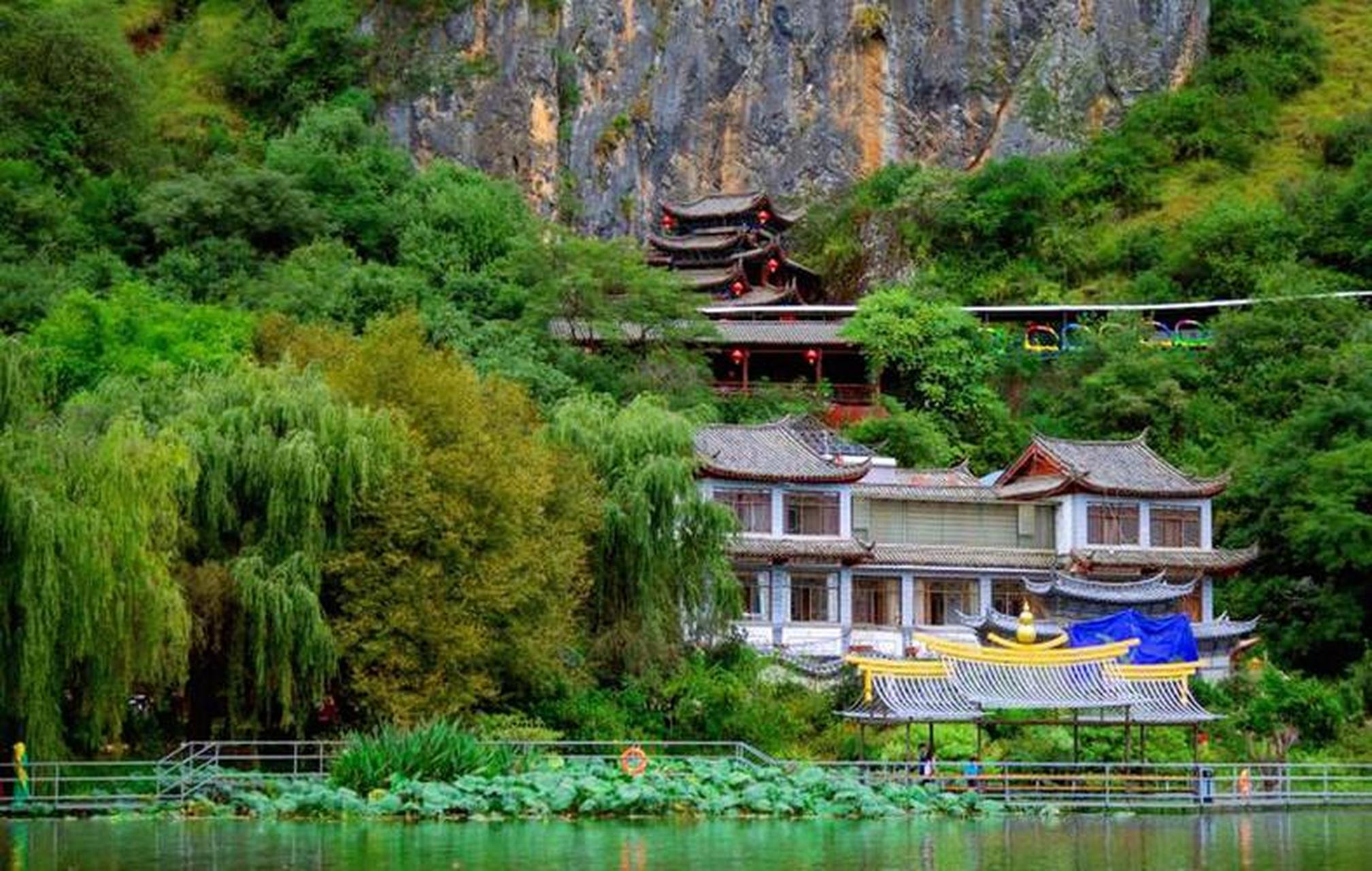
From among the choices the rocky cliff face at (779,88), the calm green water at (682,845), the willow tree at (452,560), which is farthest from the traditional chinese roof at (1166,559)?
the rocky cliff face at (779,88)

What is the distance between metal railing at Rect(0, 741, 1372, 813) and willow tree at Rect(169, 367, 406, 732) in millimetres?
1044

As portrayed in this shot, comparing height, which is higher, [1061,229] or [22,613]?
[1061,229]

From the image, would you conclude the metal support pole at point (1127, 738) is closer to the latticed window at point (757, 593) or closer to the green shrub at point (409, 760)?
the green shrub at point (409, 760)

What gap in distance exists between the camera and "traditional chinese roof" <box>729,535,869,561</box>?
52688mm

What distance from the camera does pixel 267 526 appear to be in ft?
124

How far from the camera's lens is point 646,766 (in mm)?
36625

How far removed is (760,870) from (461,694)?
470 inches

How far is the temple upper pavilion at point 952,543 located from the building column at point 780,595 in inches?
1.3

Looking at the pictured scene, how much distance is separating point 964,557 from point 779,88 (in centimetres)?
3562

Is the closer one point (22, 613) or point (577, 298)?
point (22, 613)

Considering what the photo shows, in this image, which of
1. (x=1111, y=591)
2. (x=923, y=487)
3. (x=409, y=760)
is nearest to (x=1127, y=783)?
(x=409, y=760)

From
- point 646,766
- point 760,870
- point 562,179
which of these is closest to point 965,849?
point 760,870

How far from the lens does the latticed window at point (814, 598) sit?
53.9 meters

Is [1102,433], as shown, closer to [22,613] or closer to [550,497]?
[550,497]
